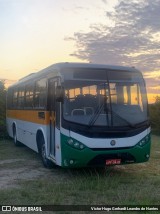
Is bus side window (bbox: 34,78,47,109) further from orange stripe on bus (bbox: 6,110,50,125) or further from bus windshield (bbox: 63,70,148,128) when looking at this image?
bus windshield (bbox: 63,70,148,128)

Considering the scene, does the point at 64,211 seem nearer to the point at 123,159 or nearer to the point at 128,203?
the point at 128,203

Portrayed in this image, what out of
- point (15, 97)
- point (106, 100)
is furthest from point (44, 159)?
point (15, 97)

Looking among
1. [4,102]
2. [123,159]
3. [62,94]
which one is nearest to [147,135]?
[123,159]

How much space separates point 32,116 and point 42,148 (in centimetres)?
180

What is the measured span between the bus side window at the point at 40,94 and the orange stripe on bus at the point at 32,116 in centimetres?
22

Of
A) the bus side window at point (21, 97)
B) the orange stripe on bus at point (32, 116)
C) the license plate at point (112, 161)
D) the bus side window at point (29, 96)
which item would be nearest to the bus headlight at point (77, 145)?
the license plate at point (112, 161)

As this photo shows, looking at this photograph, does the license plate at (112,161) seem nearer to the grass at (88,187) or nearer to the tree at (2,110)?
the grass at (88,187)

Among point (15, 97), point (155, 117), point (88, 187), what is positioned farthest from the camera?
point (155, 117)

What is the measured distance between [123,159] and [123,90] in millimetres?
1893

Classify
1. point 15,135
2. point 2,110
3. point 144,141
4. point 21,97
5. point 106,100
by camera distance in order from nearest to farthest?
point 106,100, point 144,141, point 21,97, point 15,135, point 2,110

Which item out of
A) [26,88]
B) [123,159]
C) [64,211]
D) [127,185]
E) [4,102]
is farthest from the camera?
[4,102]

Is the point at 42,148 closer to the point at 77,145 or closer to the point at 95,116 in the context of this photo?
the point at 77,145

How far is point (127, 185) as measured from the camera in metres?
8.81

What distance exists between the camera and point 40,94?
1191 cm
